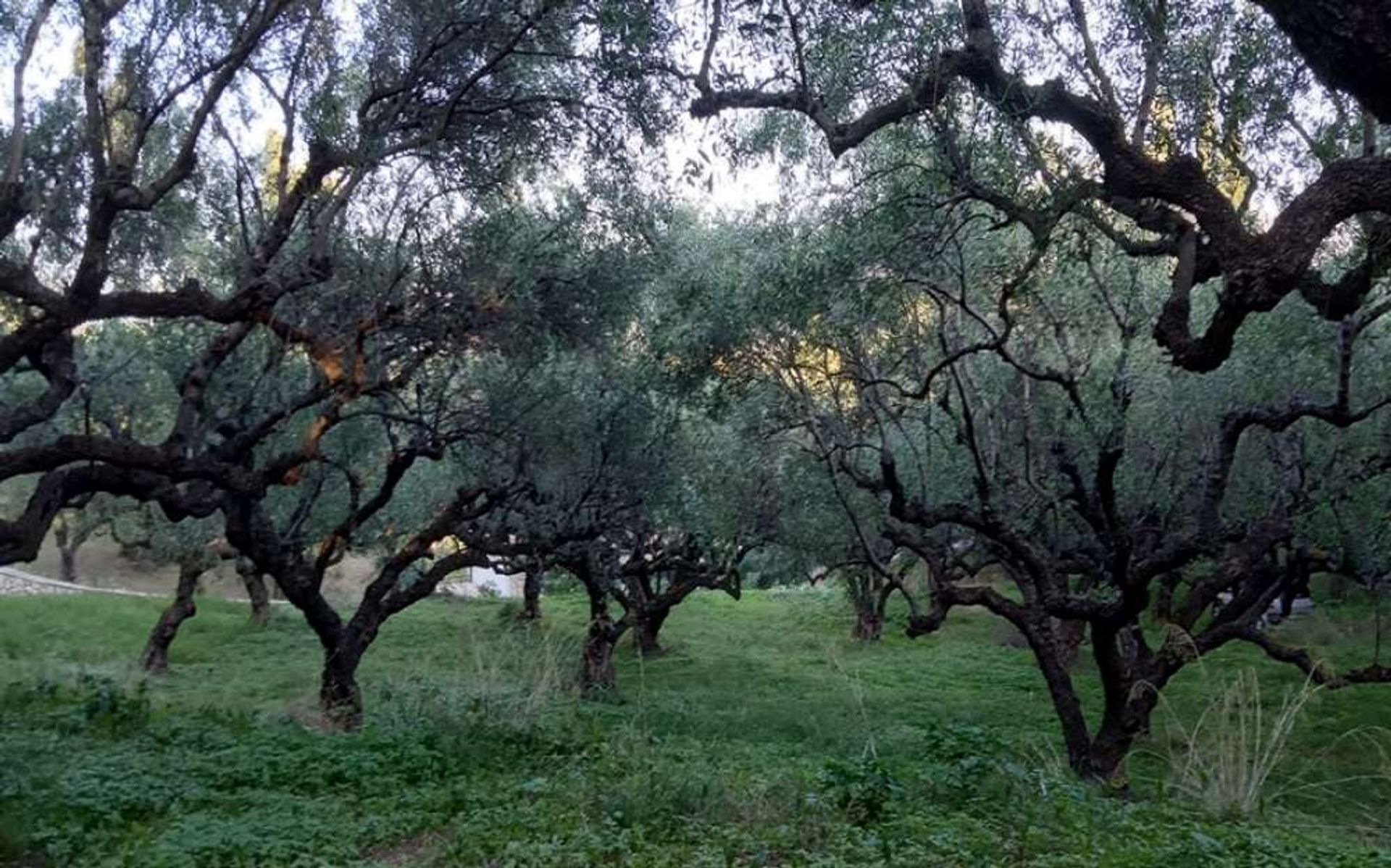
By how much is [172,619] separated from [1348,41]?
61.8 ft

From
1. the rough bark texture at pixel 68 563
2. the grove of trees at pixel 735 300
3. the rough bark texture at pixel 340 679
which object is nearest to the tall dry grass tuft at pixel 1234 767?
the grove of trees at pixel 735 300

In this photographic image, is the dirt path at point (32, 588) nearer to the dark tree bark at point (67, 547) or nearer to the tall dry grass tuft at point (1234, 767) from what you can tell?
the dark tree bark at point (67, 547)

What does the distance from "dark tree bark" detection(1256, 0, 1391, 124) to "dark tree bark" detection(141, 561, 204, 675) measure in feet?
58.3

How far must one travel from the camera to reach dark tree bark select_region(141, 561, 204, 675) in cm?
1864

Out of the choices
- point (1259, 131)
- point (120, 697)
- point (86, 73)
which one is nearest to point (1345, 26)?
point (1259, 131)

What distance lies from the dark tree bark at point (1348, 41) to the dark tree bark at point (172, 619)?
700 inches

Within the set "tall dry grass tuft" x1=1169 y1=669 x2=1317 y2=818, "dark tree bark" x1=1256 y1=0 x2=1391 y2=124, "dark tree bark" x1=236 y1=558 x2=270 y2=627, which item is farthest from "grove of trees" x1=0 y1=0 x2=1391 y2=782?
"dark tree bark" x1=236 y1=558 x2=270 y2=627

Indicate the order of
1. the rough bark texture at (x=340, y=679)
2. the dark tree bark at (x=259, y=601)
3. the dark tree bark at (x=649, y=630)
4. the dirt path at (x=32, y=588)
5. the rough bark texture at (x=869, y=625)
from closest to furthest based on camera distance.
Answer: the rough bark texture at (x=340, y=679)
the dark tree bark at (x=649, y=630)
the dark tree bark at (x=259, y=601)
the rough bark texture at (x=869, y=625)
the dirt path at (x=32, y=588)

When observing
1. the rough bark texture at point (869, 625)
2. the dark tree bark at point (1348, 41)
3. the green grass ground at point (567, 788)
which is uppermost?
the dark tree bark at point (1348, 41)

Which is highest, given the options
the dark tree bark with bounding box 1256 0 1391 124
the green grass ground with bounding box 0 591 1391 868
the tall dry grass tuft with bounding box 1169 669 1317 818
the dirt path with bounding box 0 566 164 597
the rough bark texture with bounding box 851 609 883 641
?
the dark tree bark with bounding box 1256 0 1391 124

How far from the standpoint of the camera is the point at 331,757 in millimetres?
7895

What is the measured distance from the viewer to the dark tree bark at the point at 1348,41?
477 centimetres

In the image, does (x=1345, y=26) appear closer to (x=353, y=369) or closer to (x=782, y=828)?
(x=782, y=828)

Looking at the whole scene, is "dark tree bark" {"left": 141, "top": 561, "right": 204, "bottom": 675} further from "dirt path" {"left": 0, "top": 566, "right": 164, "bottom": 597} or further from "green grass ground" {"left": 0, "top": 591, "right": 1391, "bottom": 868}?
"dirt path" {"left": 0, "top": 566, "right": 164, "bottom": 597}
